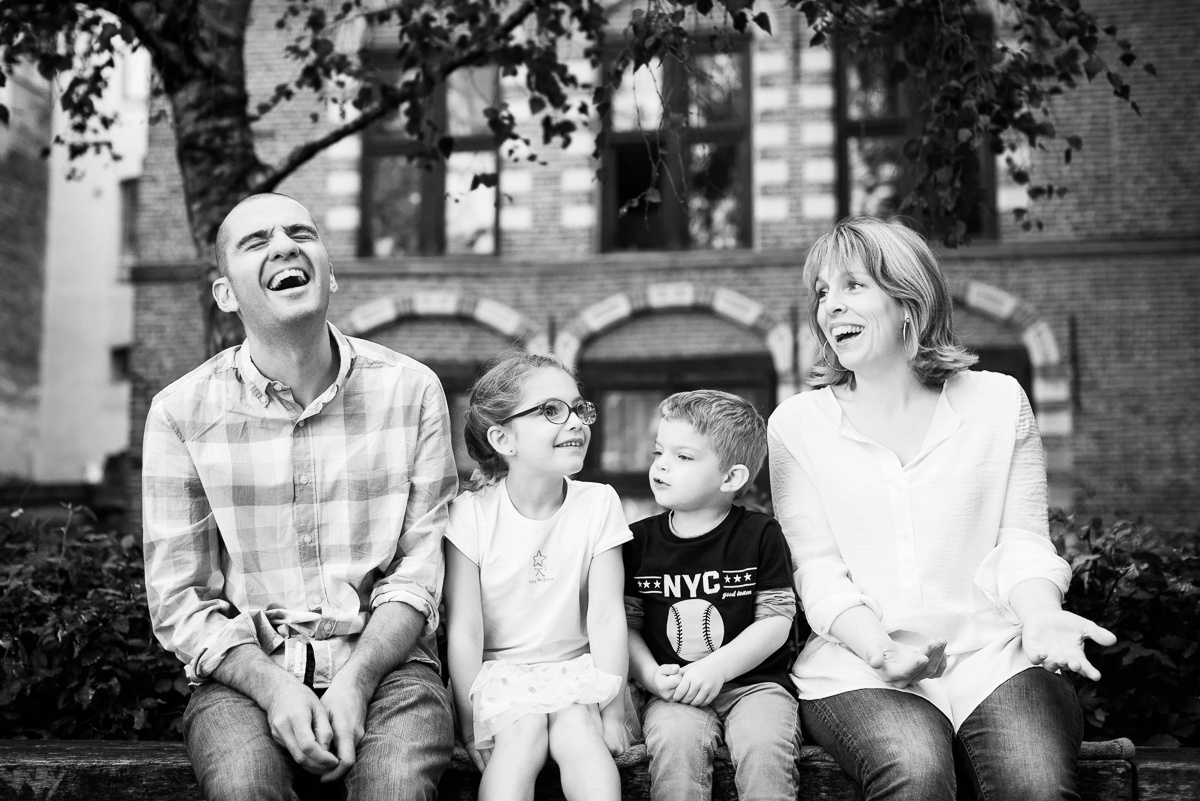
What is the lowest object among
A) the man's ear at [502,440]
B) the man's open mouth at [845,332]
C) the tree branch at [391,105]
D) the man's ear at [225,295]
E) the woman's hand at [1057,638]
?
the woman's hand at [1057,638]

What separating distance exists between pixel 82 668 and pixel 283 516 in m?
0.98

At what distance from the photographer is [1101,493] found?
34.1 ft

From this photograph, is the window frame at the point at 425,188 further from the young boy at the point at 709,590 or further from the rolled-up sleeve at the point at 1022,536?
the rolled-up sleeve at the point at 1022,536

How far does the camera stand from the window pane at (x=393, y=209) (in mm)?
11492

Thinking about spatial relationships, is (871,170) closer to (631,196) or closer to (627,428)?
(631,196)

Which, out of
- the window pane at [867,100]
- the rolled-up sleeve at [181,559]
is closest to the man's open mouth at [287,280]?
the rolled-up sleeve at [181,559]

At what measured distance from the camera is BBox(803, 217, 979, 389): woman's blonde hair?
2.74 m

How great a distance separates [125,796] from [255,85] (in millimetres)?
9994

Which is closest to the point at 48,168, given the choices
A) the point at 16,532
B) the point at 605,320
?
the point at 605,320

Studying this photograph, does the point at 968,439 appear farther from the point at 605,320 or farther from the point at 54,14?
the point at 605,320

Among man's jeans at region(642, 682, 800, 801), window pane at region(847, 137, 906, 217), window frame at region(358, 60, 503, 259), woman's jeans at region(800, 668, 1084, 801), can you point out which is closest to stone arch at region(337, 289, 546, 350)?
window frame at region(358, 60, 503, 259)

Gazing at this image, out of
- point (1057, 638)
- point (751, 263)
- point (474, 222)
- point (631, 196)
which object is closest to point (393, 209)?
point (474, 222)

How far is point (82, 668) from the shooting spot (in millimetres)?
3152

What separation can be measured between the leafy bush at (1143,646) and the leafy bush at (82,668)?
2.55 meters
